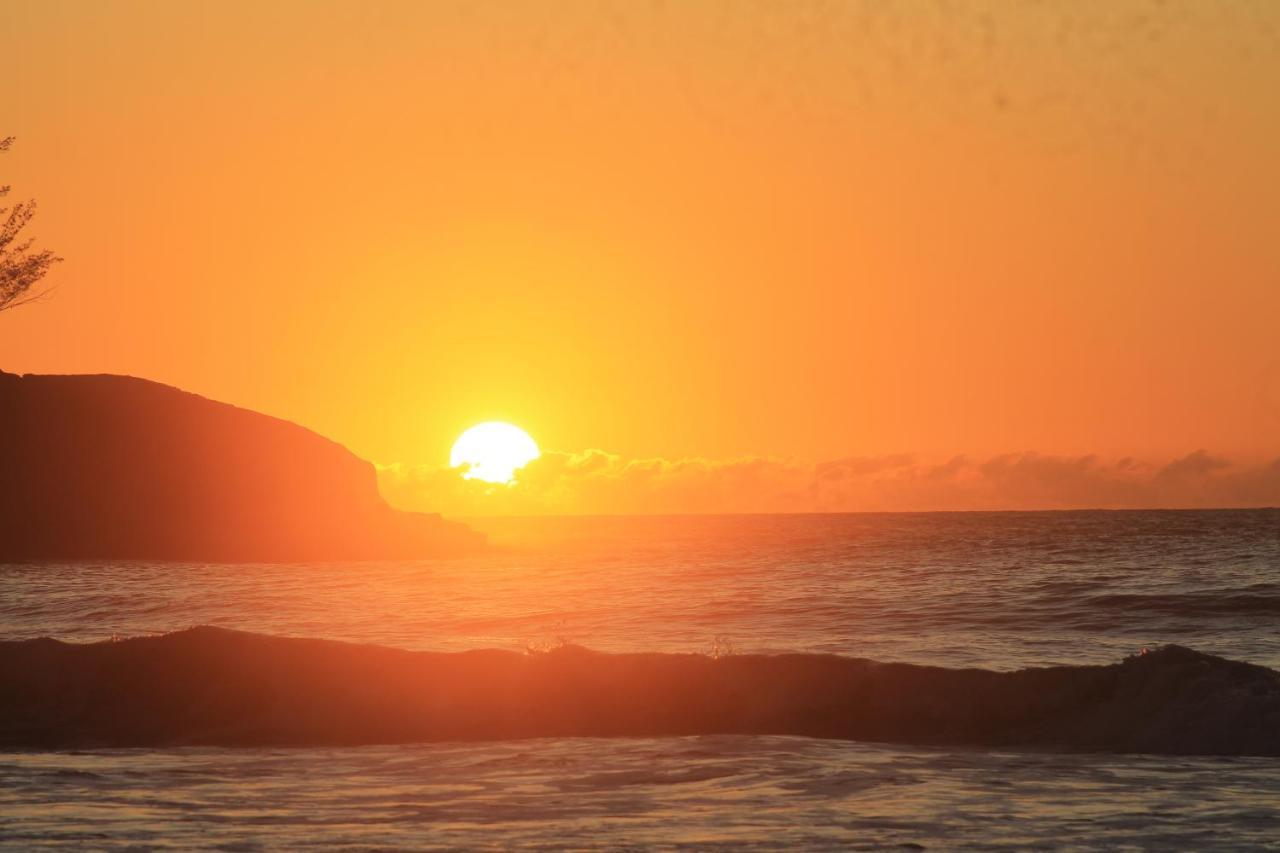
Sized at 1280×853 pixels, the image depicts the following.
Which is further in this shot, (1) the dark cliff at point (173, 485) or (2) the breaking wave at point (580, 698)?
(1) the dark cliff at point (173, 485)

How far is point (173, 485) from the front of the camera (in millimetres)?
94500

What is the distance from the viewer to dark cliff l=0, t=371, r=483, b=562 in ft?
287

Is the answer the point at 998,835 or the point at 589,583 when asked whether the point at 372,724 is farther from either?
the point at 589,583

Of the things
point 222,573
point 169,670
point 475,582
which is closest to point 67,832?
point 169,670

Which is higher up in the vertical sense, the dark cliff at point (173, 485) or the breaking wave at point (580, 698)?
the dark cliff at point (173, 485)

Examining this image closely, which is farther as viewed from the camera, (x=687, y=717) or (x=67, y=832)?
(x=687, y=717)

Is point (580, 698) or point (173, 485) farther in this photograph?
point (173, 485)

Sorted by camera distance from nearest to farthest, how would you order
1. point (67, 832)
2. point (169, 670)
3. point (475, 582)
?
point (67, 832) → point (169, 670) → point (475, 582)

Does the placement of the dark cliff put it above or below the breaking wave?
above

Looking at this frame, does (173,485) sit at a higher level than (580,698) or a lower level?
higher

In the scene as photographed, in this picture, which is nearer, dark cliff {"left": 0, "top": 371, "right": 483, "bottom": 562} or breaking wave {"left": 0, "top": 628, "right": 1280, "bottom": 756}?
breaking wave {"left": 0, "top": 628, "right": 1280, "bottom": 756}

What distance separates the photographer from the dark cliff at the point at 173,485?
87375mm

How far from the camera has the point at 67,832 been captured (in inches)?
378

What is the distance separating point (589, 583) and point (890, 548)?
4020 cm
